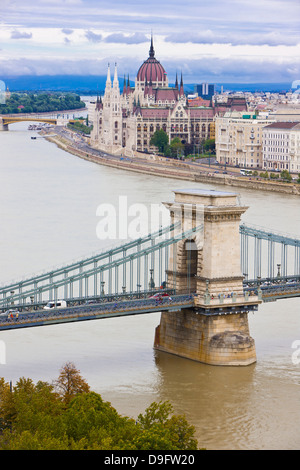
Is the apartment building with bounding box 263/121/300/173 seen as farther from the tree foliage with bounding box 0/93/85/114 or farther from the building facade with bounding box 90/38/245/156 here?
the tree foliage with bounding box 0/93/85/114

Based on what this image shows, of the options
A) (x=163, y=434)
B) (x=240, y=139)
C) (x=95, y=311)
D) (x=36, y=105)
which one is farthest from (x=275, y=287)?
(x=36, y=105)

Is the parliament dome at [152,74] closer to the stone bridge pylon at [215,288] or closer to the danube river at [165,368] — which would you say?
the danube river at [165,368]

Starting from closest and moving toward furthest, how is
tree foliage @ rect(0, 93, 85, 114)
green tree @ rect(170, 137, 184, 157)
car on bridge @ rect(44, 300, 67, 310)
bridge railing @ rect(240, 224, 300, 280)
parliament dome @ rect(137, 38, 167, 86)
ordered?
car on bridge @ rect(44, 300, 67, 310) → bridge railing @ rect(240, 224, 300, 280) → green tree @ rect(170, 137, 184, 157) → parliament dome @ rect(137, 38, 167, 86) → tree foliage @ rect(0, 93, 85, 114)

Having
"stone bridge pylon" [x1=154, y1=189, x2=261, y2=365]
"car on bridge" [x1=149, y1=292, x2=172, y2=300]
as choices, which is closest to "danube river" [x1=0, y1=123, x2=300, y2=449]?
"stone bridge pylon" [x1=154, y1=189, x2=261, y2=365]

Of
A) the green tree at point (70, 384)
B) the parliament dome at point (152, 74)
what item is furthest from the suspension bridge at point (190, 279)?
the parliament dome at point (152, 74)

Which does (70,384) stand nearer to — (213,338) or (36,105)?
(213,338)

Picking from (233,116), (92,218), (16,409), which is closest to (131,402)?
(16,409)
